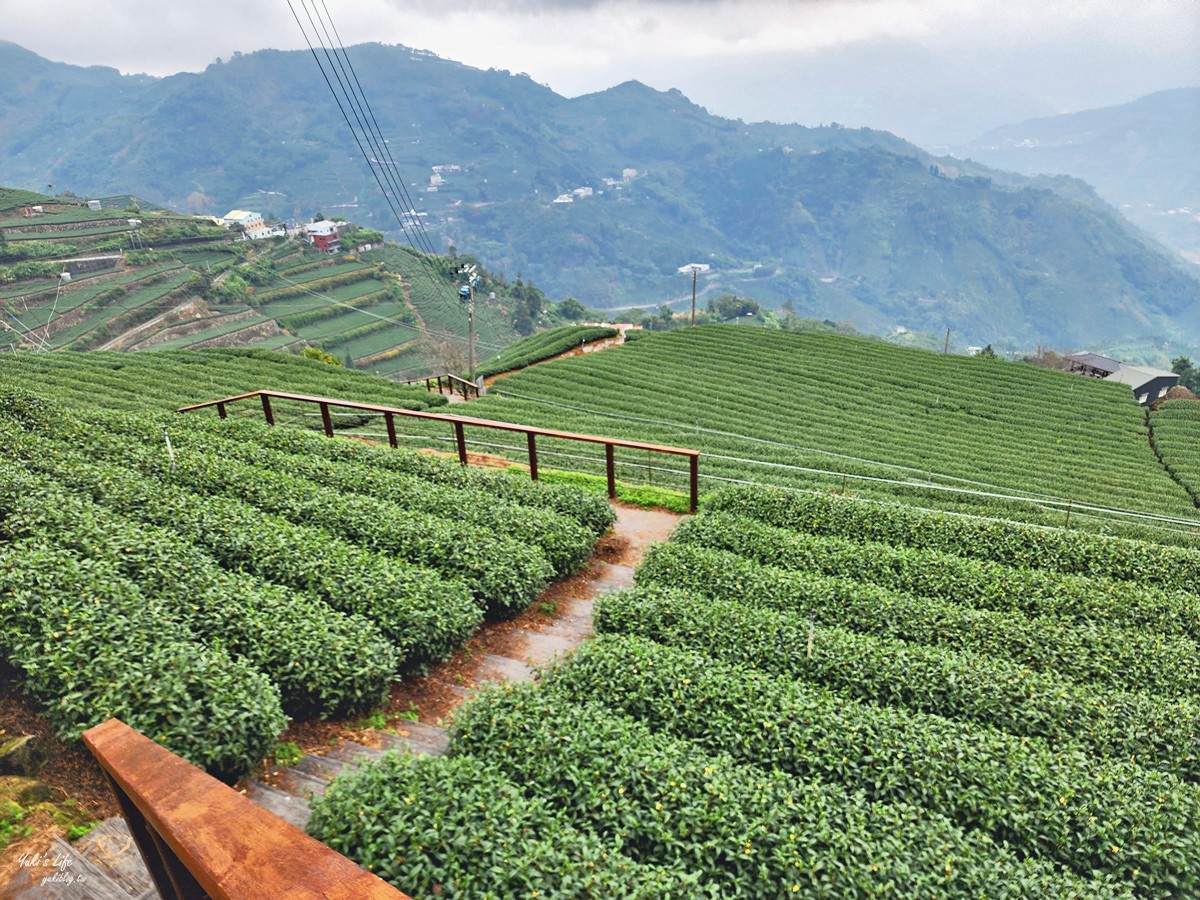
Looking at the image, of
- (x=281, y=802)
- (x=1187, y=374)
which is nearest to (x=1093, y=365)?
(x=1187, y=374)

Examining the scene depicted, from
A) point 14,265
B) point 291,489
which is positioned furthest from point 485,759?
point 14,265

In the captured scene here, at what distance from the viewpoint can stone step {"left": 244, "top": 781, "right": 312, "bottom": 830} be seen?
14.4ft

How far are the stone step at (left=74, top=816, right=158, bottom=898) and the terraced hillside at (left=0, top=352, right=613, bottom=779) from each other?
20.4 inches

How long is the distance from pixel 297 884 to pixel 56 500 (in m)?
7.32

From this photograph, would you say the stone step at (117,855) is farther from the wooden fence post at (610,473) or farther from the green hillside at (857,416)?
the green hillside at (857,416)

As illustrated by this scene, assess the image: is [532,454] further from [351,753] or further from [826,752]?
[826,752]

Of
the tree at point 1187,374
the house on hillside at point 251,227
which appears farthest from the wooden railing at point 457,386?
the house on hillside at point 251,227

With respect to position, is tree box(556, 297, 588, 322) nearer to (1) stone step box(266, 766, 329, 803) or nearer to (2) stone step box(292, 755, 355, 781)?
(2) stone step box(292, 755, 355, 781)

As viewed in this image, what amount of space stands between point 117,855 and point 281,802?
959mm

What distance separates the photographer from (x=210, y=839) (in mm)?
1781

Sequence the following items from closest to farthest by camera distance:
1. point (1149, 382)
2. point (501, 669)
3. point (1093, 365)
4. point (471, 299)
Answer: point (501, 669), point (471, 299), point (1149, 382), point (1093, 365)

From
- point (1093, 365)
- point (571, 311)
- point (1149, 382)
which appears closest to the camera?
point (1149, 382)

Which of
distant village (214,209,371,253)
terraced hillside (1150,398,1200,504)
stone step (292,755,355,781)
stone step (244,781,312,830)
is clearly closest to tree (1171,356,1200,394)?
terraced hillside (1150,398,1200,504)

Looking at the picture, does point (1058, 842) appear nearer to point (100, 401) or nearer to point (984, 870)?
point (984, 870)
